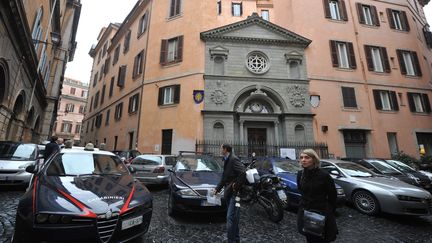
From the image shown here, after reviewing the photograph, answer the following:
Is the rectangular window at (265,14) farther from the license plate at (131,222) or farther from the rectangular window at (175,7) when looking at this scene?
the license plate at (131,222)

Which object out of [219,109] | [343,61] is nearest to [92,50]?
[219,109]

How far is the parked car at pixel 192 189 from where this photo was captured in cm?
462

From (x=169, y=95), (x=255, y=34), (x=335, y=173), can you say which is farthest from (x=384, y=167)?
(x=169, y=95)

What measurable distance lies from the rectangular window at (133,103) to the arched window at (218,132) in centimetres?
712

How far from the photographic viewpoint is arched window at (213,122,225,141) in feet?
46.7

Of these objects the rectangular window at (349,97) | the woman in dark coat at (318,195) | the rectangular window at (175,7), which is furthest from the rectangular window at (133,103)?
the woman in dark coat at (318,195)

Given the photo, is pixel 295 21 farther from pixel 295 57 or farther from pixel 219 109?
pixel 219 109

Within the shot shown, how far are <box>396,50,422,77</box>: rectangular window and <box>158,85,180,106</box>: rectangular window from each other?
1823 centimetres

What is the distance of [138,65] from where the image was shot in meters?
18.9

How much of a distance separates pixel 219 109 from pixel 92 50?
100.0 feet

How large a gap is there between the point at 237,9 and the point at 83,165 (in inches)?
785

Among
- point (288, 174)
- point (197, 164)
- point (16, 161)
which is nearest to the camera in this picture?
point (197, 164)

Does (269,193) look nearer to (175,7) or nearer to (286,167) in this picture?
(286,167)

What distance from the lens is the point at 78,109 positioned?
152ft
